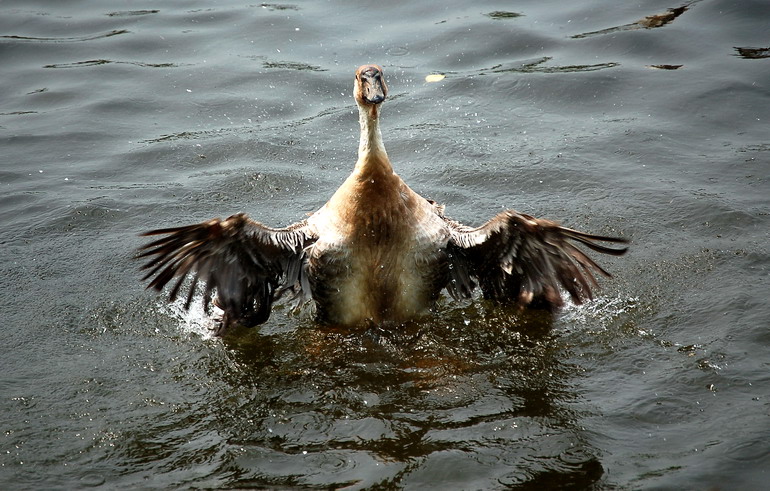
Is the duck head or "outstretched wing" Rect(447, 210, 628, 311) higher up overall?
the duck head

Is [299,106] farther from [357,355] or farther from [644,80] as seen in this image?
[357,355]

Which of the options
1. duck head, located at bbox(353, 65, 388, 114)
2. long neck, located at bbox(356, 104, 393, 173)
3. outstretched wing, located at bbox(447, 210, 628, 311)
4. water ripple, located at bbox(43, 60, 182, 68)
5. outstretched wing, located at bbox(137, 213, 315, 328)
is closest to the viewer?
outstretched wing, located at bbox(137, 213, 315, 328)

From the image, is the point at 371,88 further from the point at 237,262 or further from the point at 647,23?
the point at 647,23

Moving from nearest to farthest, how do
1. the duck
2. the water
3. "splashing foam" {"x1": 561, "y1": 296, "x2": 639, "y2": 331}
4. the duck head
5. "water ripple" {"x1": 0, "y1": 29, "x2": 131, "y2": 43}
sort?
the water < the duck < the duck head < "splashing foam" {"x1": 561, "y1": 296, "x2": 639, "y2": 331} < "water ripple" {"x1": 0, "y1": 29, "x2": 131, "y2": 43}

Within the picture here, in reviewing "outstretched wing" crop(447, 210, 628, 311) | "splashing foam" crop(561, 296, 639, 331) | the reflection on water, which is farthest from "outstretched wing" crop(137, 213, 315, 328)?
the reflection on water

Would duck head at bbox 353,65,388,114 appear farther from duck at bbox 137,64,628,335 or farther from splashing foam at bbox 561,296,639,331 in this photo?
splashing foam at bbox 561,296,639,331

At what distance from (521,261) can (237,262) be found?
218 centimetres

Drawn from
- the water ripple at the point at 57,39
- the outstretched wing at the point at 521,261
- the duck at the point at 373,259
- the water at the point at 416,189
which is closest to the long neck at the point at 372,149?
the duck at the point at 373,259

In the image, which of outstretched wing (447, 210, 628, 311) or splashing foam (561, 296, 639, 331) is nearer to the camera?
outstretched wing (447, 210, 628, 311)

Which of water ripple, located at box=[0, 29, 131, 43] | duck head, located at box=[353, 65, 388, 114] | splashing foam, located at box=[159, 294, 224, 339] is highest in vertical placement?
water ripple, located at box=[0, 29, 131, 43]

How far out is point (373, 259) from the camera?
22.0ft

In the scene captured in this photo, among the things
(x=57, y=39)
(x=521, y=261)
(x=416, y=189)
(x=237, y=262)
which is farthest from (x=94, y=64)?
(x=521, y=261)

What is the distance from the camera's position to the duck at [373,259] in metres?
6.44

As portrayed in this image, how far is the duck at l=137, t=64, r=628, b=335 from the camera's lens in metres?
6.44
